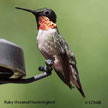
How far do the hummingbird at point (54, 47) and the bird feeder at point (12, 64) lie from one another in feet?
2.91

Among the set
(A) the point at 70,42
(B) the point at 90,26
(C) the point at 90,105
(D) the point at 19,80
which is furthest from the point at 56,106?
(D) the point at 19,80

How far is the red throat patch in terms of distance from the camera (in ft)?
6.63

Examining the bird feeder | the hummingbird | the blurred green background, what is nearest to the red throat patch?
the hummingbird

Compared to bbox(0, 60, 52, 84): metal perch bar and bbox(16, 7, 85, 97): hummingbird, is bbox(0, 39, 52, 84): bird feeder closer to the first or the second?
bbox(0, 60, 52, 84): metal perch bar

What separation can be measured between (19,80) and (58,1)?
5.00 feet

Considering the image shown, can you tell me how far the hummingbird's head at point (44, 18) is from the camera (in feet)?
6.64

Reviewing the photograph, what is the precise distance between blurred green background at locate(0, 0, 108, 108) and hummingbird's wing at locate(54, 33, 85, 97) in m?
0.05

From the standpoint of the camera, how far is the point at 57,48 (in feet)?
6.57

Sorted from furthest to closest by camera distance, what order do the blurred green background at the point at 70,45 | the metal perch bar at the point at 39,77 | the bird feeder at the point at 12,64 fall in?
the blurred green background at the point at 70,45 → the metal perch bar at the point at 39,77 → the bird feeder at the point at 12,64

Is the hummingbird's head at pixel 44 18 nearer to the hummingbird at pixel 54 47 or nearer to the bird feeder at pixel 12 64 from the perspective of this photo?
the hummingbird at pixel 54 47

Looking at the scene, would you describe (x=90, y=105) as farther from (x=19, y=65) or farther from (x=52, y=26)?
(x=19, y=65)

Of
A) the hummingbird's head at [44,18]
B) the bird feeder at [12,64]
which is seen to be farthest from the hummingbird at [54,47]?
the bird feeder at [12,64]

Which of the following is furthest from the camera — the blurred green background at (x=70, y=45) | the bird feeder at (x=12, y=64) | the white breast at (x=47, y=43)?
the blurred green background at (x=70, y=45)

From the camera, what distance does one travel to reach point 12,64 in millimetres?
822
